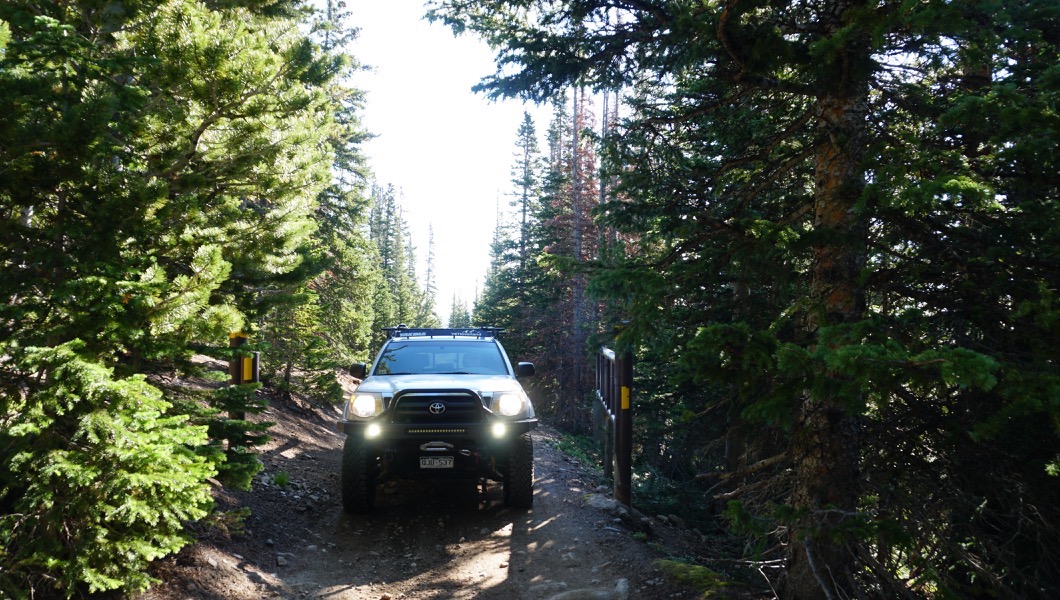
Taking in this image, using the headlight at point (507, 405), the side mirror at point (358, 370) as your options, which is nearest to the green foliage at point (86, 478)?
the headlight at point (507, 405)

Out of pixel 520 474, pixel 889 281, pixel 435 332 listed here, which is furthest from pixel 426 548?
pixel 889 281

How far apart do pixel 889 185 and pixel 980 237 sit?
0.97m

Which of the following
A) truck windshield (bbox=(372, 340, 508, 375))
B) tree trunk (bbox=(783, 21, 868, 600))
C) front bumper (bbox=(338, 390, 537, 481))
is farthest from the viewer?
truck windshield (bbox=(372, 340, 508, 375))

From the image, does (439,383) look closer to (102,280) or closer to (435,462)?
(435,462)

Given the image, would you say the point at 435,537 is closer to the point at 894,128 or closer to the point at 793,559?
the point at 793,559

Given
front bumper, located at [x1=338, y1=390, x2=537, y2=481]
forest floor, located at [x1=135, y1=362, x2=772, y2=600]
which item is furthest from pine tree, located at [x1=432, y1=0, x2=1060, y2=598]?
front bumper, located at [x1=338, y1=390, x2=537, y2=481]

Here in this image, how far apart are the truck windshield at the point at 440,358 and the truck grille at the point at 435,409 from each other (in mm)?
1363

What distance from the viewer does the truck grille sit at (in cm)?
679

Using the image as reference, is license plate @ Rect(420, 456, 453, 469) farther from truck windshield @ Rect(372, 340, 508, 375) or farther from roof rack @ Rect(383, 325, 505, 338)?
roof rack @ Rect(383, 325, 505, 338)

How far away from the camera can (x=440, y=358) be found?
8.74 metres

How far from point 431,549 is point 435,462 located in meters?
0.93

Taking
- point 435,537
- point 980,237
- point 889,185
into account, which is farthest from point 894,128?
point 435,537

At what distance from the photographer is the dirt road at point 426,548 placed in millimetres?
5242

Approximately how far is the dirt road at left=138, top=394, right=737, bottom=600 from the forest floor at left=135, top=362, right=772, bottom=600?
0.02 m
